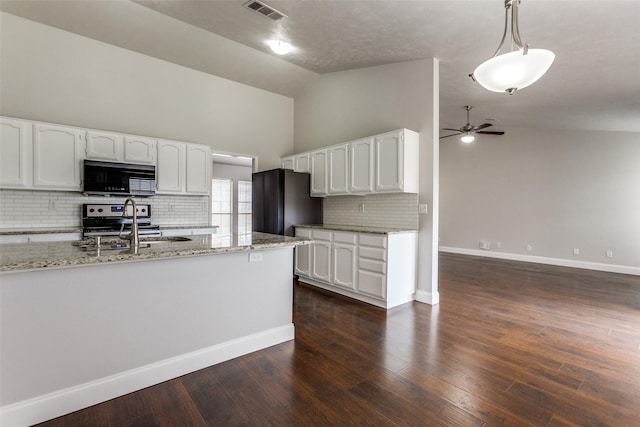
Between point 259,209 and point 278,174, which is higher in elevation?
point 278,174

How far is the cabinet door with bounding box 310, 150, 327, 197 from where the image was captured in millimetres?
4875

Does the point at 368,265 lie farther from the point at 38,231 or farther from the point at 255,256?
the point at 38,231

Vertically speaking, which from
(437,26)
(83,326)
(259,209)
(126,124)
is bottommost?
(83,326)

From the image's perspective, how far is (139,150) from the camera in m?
4.23

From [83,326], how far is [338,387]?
1.65 metres

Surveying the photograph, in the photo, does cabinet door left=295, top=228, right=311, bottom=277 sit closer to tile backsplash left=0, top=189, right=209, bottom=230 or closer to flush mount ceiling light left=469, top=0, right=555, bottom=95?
tile backsplash left=0, top=189, right=209, bottom=230

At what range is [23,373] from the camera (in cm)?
167

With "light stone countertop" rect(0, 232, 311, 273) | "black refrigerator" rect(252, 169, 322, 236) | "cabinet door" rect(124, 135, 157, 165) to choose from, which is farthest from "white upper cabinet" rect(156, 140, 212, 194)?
"light stone countertop" rect(0, 232, 311, 273)

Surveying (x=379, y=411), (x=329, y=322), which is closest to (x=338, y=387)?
(x=379, y=411)

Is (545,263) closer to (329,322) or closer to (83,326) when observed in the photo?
(329,322)

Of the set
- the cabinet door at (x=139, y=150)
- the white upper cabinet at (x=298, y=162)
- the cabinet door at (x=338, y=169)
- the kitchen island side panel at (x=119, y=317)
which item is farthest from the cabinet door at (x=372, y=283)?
the cabinet door at (x=139, y=150)

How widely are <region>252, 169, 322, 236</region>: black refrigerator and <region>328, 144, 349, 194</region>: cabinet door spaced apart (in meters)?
0.55

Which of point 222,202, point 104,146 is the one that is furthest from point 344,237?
point 222,202

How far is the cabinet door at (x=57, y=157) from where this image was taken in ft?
11.7
